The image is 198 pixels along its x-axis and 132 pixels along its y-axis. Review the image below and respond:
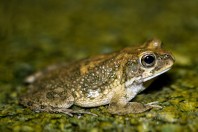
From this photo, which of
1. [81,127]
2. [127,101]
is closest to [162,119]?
[127,101]

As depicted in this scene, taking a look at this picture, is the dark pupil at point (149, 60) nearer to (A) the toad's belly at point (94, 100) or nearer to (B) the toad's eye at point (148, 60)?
(B) the toad's eye at point (148, 60)

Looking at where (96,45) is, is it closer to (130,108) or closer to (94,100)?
(94,100)

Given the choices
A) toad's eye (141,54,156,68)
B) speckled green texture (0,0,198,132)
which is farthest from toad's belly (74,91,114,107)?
toad's eye (141,54,156,68)

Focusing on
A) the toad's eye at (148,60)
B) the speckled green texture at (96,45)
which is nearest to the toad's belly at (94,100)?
the speckled green texture at (96,45)

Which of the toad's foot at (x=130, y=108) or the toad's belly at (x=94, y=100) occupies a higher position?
the toad's belly at (x=94, y=100)

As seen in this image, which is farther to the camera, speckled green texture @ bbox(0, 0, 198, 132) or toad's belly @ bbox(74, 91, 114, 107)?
toad's belly @ bbox(74, 91, 114, 107)

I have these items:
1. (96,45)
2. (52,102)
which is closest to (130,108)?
(52,102)

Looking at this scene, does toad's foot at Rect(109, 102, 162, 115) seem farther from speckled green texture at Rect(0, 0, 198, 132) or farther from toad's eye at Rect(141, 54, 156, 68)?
toad's eye at Rect(141, 54, 156, 68)

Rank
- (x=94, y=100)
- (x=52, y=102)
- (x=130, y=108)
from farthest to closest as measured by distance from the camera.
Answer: (x=94, y=100)
(x=52, y=102)
(x=130, y=108)
